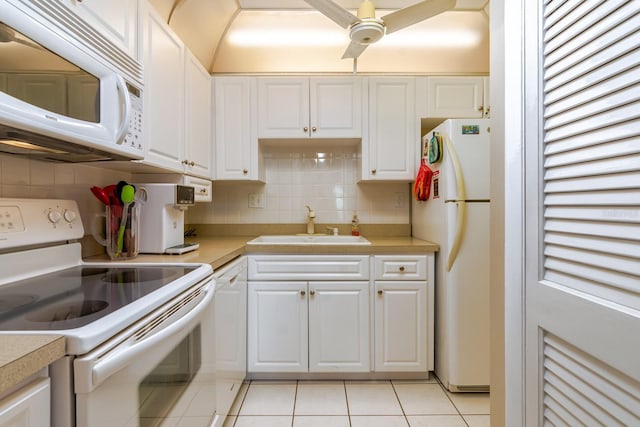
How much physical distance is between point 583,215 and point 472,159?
124cm

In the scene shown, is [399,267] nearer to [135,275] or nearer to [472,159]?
[472,159]

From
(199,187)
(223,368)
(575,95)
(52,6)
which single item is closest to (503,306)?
(575,95)

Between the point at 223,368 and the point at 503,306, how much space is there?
127cm

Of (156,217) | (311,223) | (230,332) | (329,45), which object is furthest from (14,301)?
(329,45)

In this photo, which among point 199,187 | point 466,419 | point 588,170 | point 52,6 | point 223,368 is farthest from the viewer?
point 199,187

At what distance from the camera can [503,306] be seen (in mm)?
991

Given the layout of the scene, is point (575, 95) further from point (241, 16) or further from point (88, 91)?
point (241, 16)

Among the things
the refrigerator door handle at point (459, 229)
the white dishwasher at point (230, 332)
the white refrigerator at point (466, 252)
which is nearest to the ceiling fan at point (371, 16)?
the white refrigerator at point (466, 252)

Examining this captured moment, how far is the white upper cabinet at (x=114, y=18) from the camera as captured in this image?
103 centimetres

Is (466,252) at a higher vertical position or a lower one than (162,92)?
lower

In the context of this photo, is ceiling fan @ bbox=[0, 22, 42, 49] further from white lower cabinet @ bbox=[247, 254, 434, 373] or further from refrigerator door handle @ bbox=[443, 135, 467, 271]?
refrigerator door handle @ bbox=[443, 135, 467, 271]

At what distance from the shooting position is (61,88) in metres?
0.91

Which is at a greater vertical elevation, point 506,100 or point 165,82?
point 165,82

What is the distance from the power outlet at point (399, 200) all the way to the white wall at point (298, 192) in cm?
20
